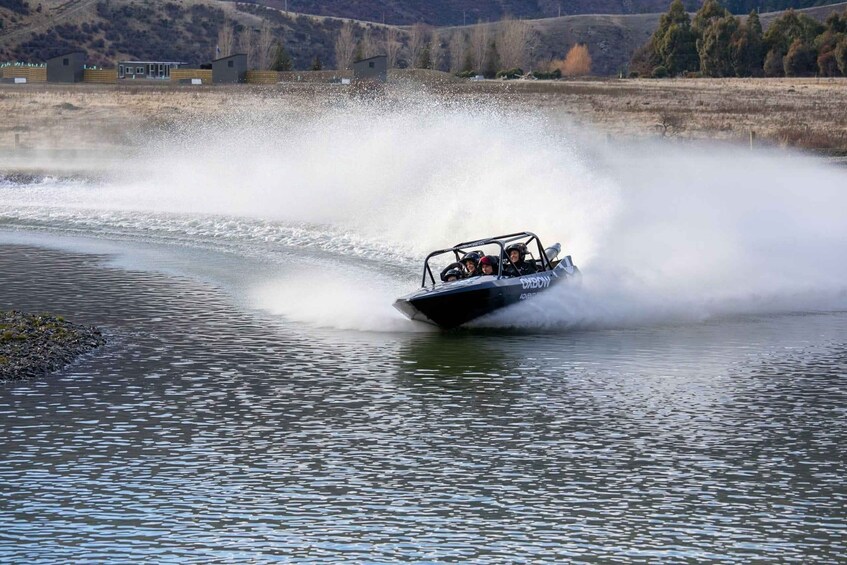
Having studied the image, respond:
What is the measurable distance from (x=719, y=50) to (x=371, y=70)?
48611mm

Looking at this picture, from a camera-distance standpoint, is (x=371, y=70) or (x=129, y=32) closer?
(x=371, y=70)

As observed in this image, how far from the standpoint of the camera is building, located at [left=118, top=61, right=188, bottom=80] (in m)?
136

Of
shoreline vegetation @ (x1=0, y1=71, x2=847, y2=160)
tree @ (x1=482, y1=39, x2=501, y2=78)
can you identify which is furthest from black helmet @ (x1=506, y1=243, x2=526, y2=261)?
tree @ (x1=482, y1=39, x2=501, y2=78)

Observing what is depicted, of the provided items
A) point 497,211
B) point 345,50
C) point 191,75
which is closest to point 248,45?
point 345,50

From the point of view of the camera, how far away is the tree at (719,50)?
150 m

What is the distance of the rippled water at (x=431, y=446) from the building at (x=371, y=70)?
93.8m

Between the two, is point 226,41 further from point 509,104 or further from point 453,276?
point 453,276

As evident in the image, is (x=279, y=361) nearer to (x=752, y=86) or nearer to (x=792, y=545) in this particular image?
(x=792, y=545)

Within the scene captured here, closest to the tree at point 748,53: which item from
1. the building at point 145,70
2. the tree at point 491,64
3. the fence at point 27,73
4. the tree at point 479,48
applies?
the tree at point 491,64

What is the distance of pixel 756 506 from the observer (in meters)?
14.3

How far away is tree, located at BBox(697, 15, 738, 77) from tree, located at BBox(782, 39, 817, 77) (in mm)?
9372

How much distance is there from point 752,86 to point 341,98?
1580 inches

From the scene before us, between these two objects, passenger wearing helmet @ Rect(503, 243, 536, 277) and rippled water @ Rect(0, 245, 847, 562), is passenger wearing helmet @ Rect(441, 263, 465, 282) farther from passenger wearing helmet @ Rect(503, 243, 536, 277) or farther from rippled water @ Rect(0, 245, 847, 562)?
rippled water @ Rect(0, 245, 847, 562)

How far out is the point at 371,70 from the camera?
118 metres
